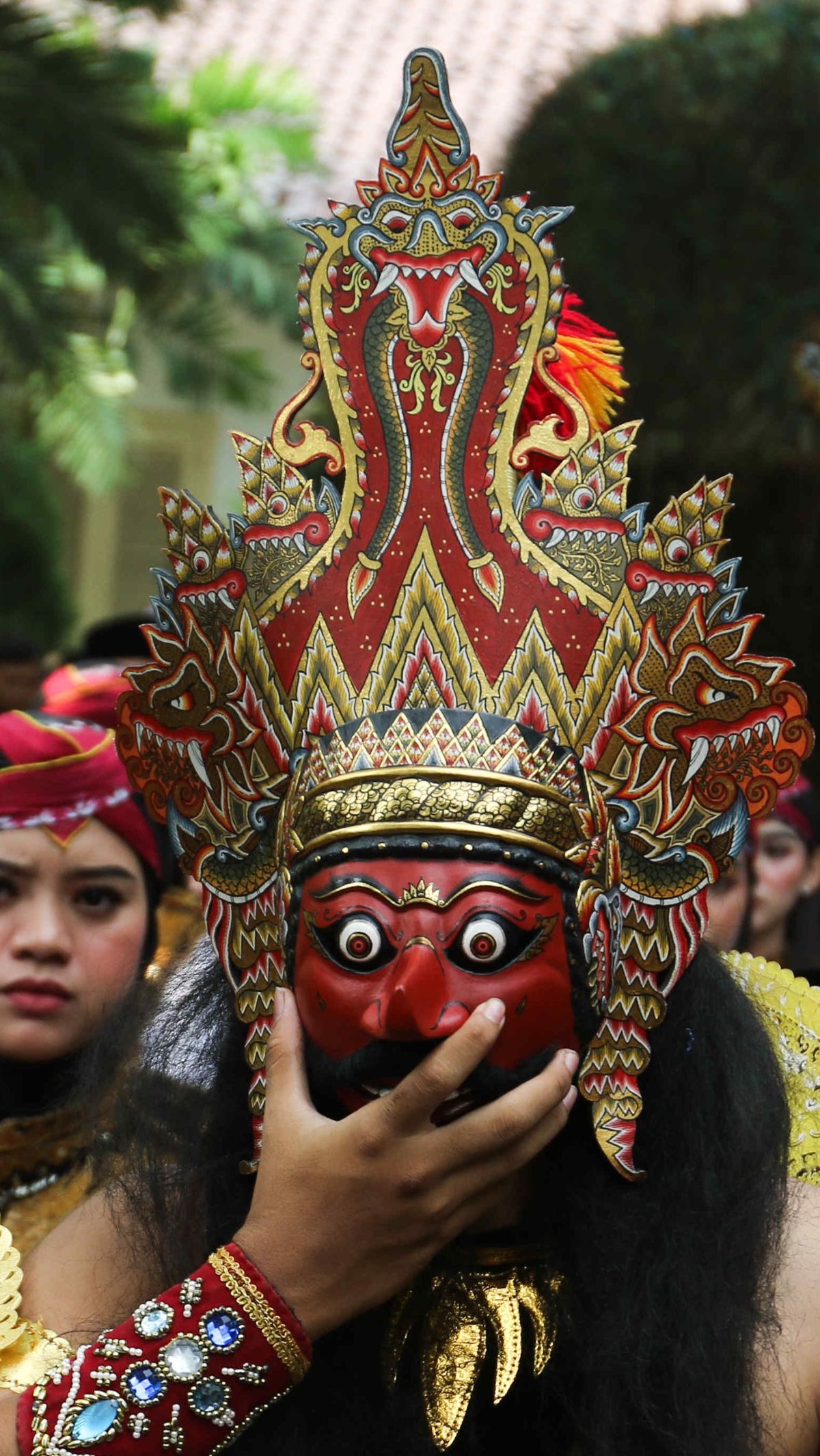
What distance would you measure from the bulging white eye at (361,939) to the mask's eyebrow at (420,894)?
31 millimetres

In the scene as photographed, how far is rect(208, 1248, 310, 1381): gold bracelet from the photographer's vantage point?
6.42ft

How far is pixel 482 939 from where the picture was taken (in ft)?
6.29

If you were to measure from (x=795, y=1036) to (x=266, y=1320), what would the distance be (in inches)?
39.5

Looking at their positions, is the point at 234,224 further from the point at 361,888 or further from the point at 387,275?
the point at 361,888

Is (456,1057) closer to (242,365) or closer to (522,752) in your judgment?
(522,752)

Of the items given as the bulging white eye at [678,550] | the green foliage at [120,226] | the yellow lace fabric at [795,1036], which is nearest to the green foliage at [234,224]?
the green foliage at [120,226]

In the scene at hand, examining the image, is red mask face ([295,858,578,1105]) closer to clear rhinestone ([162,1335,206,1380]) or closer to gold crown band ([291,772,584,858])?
gold crown band ([291,772,584,858])

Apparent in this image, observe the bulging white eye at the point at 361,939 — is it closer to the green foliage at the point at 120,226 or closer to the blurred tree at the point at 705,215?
the green foliage at the point at 120,226

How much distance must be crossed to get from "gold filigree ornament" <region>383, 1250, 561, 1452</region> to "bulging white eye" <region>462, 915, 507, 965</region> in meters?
0.45

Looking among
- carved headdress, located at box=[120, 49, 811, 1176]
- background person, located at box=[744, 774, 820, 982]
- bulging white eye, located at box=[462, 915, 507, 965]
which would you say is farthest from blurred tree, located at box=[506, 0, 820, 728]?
bulging white eye, located at box=[462, 915, 507, 965]

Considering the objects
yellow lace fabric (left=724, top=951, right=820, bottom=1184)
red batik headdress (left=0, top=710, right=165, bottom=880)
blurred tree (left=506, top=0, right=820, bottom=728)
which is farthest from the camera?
blurred tree (left=506, top=0, right=820, bottom=728)

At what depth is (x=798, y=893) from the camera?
461 centimetres

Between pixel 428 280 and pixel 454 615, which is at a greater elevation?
pixel 428 280

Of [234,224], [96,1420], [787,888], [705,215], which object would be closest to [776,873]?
[787,888]
